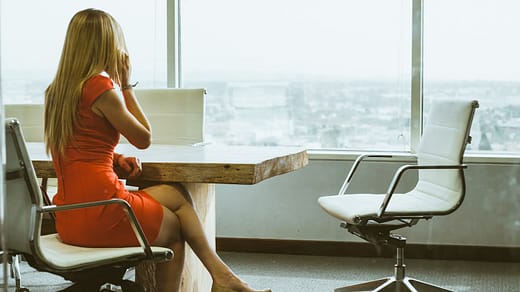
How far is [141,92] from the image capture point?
3504 millimetres

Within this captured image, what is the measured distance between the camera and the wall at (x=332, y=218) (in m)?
3.65

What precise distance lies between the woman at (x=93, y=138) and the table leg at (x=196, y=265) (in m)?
0.22

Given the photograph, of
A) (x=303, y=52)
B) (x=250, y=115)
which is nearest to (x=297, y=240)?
(x=250, y=115)

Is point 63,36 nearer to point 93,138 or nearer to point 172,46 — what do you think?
point 172,46

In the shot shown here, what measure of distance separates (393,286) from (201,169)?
1.21m

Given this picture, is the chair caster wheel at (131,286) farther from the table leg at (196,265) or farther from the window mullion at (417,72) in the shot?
the window mullion at (417,72)

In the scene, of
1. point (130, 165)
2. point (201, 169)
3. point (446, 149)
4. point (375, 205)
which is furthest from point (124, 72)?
point (446, 149)

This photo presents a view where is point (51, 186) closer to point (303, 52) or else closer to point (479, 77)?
point (303, 52)

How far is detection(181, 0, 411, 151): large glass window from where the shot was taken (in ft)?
12.6

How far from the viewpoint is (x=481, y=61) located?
371cm

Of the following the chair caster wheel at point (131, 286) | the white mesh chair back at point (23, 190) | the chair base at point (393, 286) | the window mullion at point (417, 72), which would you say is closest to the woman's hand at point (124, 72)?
the white mesh chair back at point (23, 190)

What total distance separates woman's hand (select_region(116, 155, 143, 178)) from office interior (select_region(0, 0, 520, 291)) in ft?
4.48

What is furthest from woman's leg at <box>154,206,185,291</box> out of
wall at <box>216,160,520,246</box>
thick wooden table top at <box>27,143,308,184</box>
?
wall at <box>216,160,520,246</box>

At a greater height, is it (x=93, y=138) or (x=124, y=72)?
(x=124, y=72)
